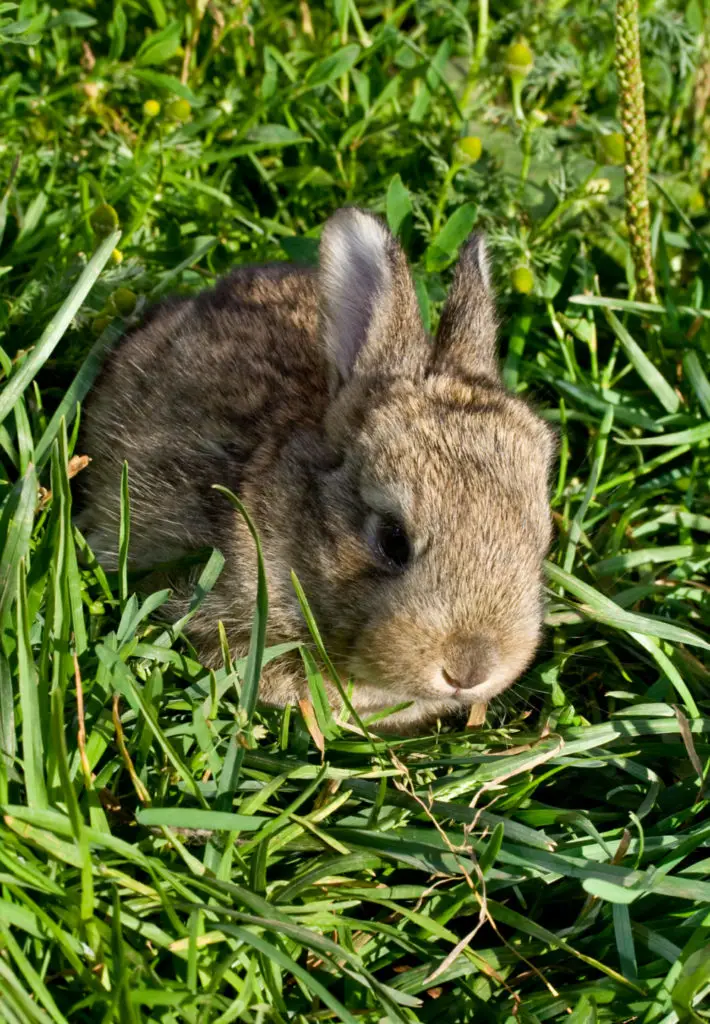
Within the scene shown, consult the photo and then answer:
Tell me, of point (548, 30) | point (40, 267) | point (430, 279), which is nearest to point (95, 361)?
point (40, 267)

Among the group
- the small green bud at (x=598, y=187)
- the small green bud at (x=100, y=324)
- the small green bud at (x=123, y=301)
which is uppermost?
the small green bud at (x=123, y=301)

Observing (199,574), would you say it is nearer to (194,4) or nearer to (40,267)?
(40,267)

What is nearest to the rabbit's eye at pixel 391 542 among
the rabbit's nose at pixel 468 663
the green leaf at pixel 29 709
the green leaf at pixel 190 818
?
the rabbit's nose at pixel 468 663

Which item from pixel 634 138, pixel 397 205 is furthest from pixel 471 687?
pixel 634 138

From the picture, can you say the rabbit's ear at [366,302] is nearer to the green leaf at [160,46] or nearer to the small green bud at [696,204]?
the green leaf at [160,46]

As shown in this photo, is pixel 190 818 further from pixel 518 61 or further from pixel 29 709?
pixel 518 61
